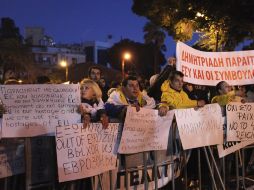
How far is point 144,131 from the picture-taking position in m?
6.00

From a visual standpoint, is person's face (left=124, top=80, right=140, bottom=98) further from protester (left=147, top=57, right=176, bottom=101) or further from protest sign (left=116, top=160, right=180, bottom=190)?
protester (left=147, top=57, right=176, bottom=101)

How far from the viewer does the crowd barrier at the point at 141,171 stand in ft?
17.4

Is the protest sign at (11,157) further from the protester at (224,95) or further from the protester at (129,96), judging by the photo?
the protester at (224,95)

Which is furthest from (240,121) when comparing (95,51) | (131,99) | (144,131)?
(95,51)

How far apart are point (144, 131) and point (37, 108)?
1.42 metres

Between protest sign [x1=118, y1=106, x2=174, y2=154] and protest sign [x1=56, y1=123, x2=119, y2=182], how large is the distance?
15 cm

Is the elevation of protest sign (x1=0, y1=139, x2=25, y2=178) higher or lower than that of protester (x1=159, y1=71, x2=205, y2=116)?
lower

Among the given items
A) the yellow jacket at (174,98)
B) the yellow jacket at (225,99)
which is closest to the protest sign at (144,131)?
the yellow jacket at (174,98)

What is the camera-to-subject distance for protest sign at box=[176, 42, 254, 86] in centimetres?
768

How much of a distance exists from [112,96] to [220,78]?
230 centimetres

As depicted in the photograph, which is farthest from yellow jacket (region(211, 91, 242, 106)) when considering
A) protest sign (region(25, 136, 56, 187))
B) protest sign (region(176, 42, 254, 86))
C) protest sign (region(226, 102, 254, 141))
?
protest sign (region(25, 136, 56, 187))

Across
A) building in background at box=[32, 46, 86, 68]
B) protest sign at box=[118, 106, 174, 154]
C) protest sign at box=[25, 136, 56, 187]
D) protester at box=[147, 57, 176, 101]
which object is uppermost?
building in background at box=[32, 46, 86, 68]

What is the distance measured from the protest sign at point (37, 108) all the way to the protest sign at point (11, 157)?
0.13 m

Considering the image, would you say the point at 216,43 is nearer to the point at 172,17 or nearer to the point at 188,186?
the point at 172,17
